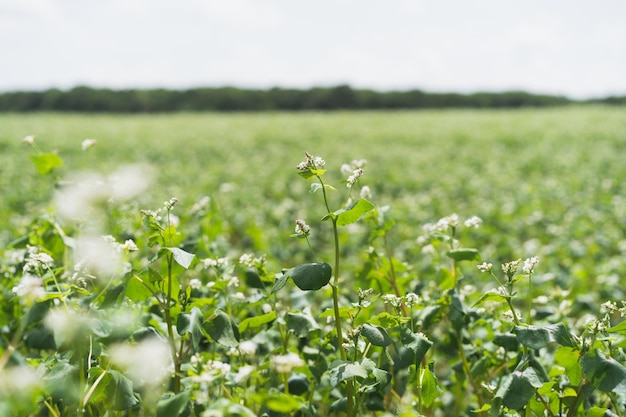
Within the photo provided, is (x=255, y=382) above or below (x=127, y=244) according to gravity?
below

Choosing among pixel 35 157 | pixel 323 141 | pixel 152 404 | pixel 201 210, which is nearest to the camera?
pixel 152 404

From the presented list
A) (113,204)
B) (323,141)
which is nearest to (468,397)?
(113,204)

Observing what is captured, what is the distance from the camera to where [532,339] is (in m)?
1.24

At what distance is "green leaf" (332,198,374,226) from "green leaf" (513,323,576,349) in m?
0.43

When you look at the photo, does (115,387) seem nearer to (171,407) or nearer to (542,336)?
(171,407)

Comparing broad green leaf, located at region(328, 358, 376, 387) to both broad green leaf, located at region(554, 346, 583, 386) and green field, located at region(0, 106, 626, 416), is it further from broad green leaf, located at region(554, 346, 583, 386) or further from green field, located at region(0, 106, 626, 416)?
broad green leaf, located at region(554, 346, 583, 386)

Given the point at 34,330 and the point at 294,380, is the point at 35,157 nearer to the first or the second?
the point at 34,330

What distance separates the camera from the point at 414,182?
30.9ft

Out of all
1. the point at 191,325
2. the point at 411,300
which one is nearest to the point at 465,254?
the point at 411,300

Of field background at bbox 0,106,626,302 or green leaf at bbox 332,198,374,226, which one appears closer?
green leaf at bbox 332,198,374,226

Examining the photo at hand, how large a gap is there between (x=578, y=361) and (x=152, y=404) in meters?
1.09

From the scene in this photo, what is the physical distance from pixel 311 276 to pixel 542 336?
515 mm

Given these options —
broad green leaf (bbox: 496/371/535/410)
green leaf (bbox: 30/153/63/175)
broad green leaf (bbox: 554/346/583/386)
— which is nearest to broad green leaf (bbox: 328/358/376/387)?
broad green leaf (bbox: 496/371/535/410)

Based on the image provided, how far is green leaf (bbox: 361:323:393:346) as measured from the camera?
4.09ft
